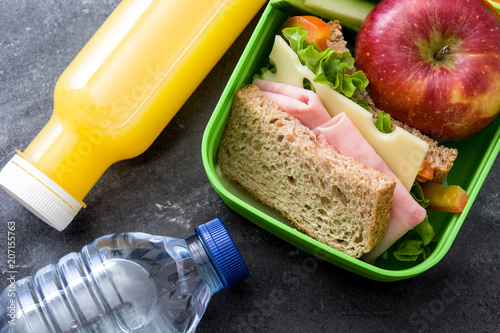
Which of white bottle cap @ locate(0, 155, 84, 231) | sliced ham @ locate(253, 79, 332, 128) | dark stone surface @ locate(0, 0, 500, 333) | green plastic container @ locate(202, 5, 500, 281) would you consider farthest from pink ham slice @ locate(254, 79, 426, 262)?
white bottle cap @ locate(0, 155, 84, 231)

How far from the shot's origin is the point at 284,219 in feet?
4.00

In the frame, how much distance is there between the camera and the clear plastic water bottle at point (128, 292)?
41.8 inches

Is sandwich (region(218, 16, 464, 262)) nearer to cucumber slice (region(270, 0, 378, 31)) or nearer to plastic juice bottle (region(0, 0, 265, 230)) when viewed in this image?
cucumber slice (region(270, 0, 378, 31))

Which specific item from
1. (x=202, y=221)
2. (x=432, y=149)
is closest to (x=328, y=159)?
(x=432, y=149)

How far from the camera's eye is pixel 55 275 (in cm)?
116

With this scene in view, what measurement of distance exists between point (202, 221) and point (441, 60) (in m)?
0.70

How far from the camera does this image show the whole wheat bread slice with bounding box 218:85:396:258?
1.05m

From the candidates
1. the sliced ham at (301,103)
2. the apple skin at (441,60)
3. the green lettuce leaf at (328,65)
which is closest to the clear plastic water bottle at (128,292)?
the sliced ham at (301,103)

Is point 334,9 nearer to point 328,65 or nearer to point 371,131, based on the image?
point 328,65

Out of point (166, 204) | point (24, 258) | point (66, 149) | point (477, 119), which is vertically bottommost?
point (24, 258)

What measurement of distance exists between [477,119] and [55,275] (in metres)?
1.07

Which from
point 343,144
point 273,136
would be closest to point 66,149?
point 273,136

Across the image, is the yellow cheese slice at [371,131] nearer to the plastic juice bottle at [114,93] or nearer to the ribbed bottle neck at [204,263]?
the plastic juice bottle at [114,93]

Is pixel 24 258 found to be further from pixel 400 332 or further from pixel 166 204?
pixel 400 332
